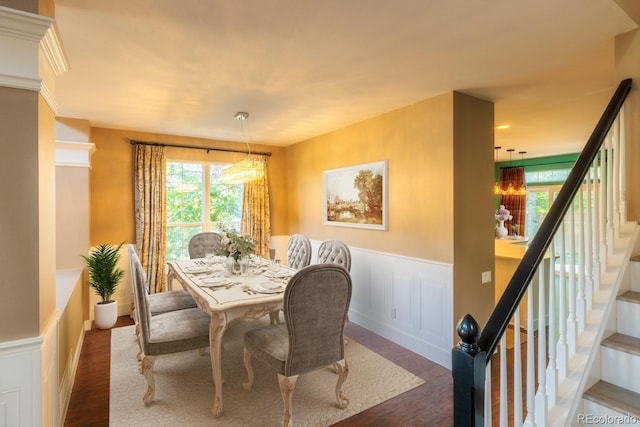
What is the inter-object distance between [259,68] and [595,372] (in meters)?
2.82

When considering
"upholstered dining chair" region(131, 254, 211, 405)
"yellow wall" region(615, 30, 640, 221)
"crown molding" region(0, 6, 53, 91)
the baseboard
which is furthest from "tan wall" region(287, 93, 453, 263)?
the baseboard

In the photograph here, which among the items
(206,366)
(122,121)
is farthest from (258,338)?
(122,121)

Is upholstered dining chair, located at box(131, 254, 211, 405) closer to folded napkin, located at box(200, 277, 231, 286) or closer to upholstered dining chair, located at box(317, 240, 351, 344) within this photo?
folded napkin, located at box(200, 277, 231, 286)

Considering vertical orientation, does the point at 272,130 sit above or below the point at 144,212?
above

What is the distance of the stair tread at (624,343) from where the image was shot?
148 cm

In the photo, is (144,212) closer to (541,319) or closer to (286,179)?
(286,179)

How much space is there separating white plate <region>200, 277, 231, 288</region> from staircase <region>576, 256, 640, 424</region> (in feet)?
8.18

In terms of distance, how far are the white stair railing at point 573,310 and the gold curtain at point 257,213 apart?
14.6ft

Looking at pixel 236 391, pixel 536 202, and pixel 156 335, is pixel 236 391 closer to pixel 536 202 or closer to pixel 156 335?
pixel 156 335

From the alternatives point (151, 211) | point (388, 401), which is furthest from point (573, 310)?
point (151, 211)

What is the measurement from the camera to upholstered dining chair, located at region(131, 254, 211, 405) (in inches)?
94.3

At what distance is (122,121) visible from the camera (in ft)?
13.8

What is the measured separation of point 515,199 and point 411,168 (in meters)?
5.93

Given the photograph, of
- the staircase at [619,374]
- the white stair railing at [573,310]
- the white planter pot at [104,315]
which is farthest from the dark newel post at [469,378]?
the white planter pot at [104,315]
